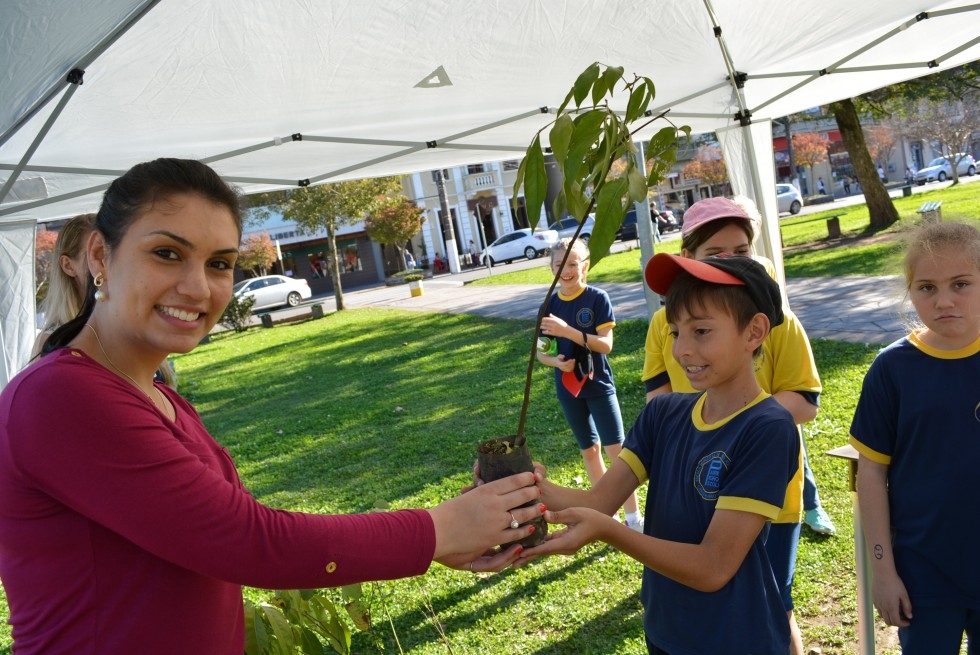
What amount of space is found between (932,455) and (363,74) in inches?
141

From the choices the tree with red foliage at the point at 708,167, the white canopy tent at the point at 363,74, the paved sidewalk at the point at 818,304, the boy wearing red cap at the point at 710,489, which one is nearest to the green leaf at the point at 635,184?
the boy wearing red cap at the point at 710,489

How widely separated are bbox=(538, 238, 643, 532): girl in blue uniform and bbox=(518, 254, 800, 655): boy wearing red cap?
2.83 m

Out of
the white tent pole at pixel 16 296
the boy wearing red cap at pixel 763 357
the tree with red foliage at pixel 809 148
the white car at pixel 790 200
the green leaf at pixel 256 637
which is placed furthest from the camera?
the tree with red foliage at pixel 809 148

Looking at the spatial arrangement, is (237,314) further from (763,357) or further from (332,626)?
(763,357)

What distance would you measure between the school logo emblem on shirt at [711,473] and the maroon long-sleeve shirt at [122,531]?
78 cm

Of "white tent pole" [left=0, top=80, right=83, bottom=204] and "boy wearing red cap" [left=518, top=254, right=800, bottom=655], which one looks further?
"white tent pole" [left=0, top=80, right=83, bottom=204]

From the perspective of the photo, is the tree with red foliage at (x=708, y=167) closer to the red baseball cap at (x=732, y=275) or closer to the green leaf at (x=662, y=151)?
the red baseball cap at (x=732, y=275)

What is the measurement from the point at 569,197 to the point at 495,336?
12.6m

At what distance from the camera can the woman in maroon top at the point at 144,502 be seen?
125 centimetres

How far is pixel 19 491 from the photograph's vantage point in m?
1.29

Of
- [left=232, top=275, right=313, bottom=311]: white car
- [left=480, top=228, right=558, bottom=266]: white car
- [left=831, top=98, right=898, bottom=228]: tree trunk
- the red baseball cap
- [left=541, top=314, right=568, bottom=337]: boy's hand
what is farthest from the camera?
[left=480, top=228, right=558, bottom=266]: white car

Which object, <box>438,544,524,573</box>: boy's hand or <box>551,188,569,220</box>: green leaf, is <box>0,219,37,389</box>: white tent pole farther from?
<box>551,188,569,220</box>: green leaf

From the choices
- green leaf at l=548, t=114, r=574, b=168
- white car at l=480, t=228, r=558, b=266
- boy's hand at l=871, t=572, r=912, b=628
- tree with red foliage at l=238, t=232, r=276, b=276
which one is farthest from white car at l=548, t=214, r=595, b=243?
tree with red foliage at l=238, t=232, r=276, b=276

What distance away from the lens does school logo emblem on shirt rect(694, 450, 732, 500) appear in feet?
6.09
